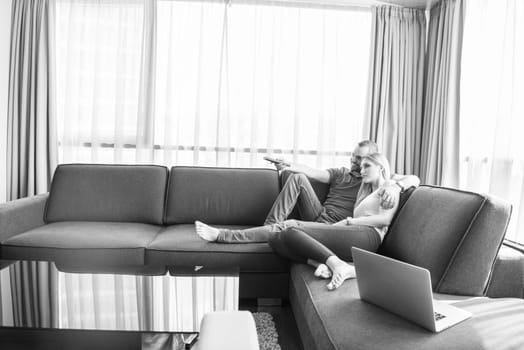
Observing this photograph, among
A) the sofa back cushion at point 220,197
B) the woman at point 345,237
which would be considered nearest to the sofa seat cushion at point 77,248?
the sofa back cushion at point 220,197

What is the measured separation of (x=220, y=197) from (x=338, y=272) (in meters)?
1.32

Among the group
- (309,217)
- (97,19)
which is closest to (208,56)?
(97,19)

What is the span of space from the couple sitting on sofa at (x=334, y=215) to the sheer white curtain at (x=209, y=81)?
0.96 meters

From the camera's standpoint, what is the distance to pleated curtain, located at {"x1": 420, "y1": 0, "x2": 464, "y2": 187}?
3.31 m

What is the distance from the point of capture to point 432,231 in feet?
5.72

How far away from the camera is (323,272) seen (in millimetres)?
1796

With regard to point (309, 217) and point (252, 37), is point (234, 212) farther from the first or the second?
point (252, 37)

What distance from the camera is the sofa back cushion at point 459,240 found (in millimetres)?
1579

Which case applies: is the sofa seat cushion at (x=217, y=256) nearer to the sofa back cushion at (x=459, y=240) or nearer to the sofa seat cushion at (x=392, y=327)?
the sofa seat cushion at (x=392, y=327)

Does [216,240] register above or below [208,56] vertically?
below

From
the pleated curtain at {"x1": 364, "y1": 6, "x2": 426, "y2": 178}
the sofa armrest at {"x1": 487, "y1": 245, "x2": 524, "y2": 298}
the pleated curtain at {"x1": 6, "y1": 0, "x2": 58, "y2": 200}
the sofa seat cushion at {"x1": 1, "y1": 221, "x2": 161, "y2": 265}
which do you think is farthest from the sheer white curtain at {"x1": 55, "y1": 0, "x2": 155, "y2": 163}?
the sofa armrest at {"x1": 487, "y1": 245, "x2": 524, "y2": 298}

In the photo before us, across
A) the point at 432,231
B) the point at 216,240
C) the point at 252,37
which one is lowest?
the point at 216,240

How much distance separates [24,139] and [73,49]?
93 cm

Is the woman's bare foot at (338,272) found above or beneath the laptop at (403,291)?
beneath
